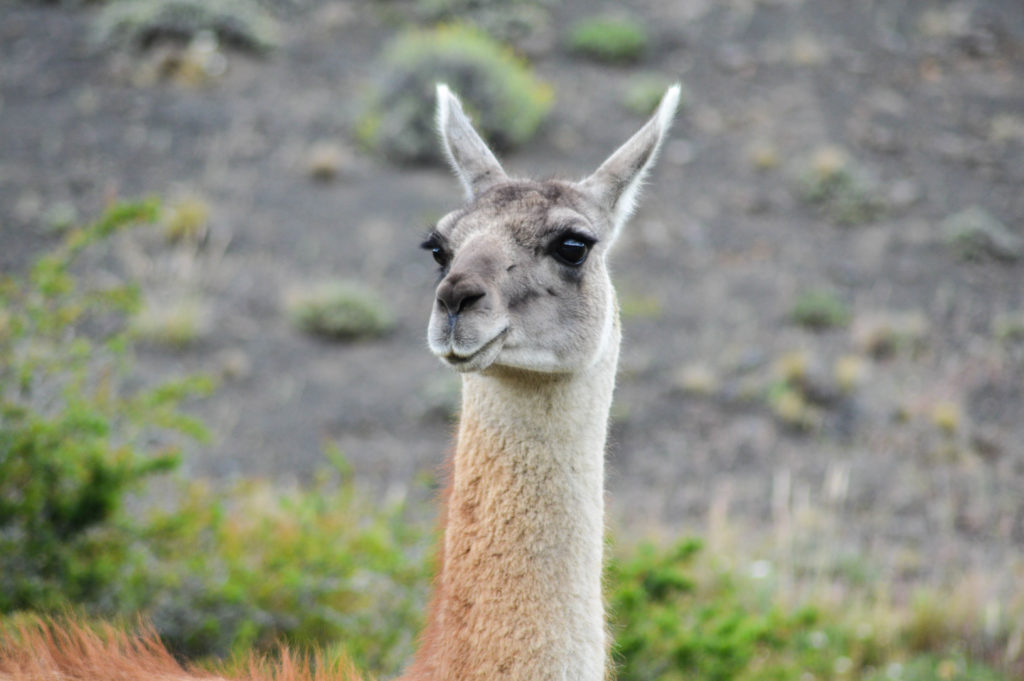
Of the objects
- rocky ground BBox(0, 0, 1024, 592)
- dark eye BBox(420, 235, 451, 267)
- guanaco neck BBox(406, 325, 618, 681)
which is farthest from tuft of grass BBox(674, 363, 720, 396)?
dark eye BBox(420, 235, 451, 267)

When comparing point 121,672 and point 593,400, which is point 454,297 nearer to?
point 593,400

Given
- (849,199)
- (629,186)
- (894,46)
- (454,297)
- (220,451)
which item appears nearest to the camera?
(454,297)

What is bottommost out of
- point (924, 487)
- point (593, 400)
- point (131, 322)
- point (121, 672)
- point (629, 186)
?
point (924, 487)

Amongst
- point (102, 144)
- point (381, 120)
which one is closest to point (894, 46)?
point (381, 120)

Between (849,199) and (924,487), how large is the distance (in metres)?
5.38

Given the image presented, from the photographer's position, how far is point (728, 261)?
11359 millimetres

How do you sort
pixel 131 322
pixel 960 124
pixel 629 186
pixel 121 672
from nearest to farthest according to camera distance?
pixel 121 672 → pixel 629 186 → pixel 131 322 → pixel 960 124

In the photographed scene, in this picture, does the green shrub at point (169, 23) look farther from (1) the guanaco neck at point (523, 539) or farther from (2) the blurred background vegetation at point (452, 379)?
(1) the guanaco neck at point (523, 539)

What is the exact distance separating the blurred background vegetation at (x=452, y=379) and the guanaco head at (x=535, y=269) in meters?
1.64

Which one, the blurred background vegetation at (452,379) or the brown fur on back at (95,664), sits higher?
the brown fur on back at (95,664)

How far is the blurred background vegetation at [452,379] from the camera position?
4875 mm

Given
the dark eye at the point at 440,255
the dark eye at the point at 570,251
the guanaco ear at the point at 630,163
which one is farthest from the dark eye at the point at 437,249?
the guanaco ear at the point at 630,163

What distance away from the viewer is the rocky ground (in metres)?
7.94

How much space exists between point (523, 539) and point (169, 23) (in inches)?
504
